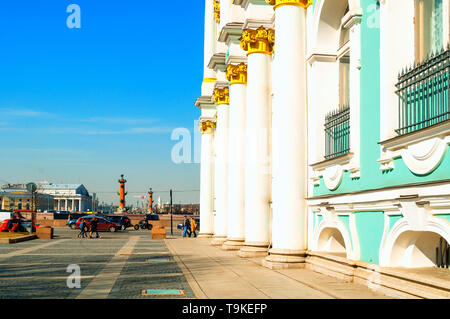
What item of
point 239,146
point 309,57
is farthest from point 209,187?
point 309,57

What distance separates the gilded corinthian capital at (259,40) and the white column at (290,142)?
4536mm

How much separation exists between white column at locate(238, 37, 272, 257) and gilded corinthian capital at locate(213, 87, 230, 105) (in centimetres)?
773

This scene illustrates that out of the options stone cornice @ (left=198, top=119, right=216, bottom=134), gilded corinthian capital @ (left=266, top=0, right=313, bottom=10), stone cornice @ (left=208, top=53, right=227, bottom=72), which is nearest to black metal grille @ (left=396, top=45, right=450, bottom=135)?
gilded corinthian capital @ (left=266, top=0, right=313, bottom=10)

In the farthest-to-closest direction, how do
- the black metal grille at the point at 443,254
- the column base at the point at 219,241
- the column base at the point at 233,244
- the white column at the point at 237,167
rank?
the column base at the point at 219,241 < the white column at the point at 237,167 < the column base at the point at 233,244 < the black metal grille at the point at 443,254

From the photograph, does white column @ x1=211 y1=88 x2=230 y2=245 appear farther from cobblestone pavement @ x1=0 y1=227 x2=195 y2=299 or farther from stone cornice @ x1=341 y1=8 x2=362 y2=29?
stone cornice @ x1=341 y1=8 x2=362 y2=29

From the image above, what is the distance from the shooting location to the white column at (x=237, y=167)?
24.5 meters

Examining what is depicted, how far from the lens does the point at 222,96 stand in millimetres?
29984

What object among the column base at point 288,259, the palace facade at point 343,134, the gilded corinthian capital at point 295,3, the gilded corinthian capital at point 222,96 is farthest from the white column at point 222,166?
the column base at point 288,259

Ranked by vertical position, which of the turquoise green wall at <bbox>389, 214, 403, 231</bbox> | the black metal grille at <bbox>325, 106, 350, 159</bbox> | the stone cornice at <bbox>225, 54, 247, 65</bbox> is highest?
the stone cornice at <bbox>225, 54, 247, 65</bbox>

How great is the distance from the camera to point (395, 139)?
36.2 feet

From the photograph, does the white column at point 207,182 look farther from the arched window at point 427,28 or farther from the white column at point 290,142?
the arched window at point 427,28

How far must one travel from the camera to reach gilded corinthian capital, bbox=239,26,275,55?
21312mm

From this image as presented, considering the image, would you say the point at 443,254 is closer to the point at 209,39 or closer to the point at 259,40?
the point at 259,40
